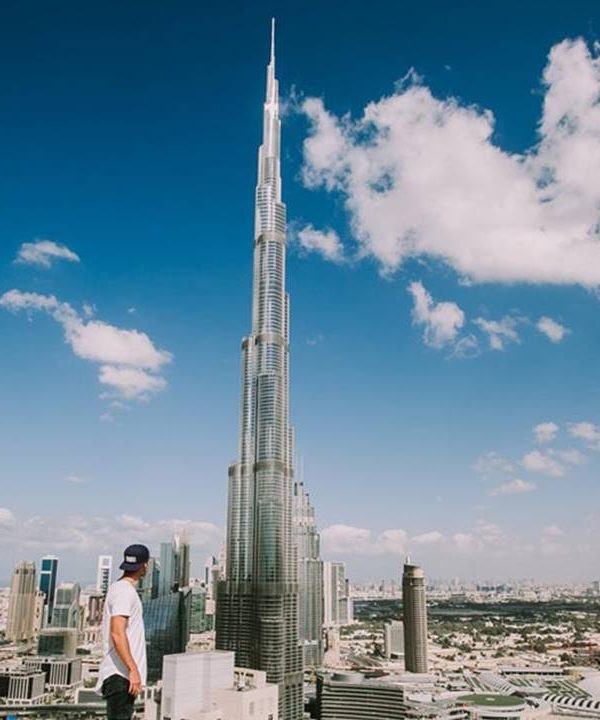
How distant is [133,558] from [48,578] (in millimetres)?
52069

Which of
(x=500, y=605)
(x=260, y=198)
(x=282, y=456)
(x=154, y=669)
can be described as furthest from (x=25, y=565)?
(x=500, y=605)

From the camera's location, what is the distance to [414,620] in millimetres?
29766

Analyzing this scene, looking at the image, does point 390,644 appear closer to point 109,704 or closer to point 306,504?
point 306,504

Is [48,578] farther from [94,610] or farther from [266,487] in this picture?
[266,487]

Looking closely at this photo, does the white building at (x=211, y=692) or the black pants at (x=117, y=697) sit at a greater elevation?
the black pants at (x=117, y=697)

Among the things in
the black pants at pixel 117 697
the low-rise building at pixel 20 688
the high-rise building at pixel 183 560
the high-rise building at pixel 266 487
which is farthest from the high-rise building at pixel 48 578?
the black pants at pixel 117 697

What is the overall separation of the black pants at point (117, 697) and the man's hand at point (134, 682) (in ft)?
0.03

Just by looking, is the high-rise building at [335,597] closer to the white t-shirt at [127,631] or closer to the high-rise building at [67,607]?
the high-rise building at [67,607]

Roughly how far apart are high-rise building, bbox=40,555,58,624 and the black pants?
48060 mm

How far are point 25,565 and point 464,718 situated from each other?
91.5ft

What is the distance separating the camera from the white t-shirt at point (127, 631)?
1.72 meters

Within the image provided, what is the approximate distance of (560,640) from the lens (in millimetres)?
40219

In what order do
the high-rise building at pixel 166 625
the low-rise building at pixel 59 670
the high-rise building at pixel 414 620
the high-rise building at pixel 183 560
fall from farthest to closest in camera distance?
the high-rise building at pixel 183 560 < the high-rise building at pixel 414 620 < the high-rise building at pixel 166 625 < the low-rise building at pixel 59 670

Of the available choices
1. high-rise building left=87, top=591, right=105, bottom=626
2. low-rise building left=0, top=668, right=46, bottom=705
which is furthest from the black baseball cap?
high-rise building left=87, top=591, right=105, bottom=626
